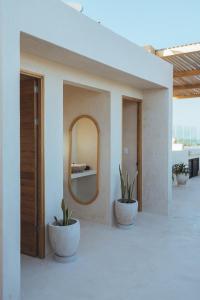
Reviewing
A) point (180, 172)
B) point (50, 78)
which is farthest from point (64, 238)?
point (180, 172)

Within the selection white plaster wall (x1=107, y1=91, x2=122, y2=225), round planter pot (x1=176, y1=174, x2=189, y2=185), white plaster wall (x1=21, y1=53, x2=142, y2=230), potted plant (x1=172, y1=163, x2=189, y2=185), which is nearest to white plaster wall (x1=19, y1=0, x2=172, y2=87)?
white plaster wall (x1=21, y1=53, x2=142, y2=230)

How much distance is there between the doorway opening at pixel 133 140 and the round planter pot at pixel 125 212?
1.13 m

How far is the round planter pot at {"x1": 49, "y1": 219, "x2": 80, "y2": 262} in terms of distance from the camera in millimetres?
3631

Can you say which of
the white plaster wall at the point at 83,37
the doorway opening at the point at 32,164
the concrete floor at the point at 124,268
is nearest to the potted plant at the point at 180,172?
the concrete floor at the point at 124,268

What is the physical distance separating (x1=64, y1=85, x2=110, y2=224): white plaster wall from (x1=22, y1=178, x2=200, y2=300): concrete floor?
32cm

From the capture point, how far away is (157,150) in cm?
602

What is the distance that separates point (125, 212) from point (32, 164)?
194 cm

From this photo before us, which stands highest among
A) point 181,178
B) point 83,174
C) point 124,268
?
point 83,174

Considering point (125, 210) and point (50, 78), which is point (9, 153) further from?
point (125, 210)

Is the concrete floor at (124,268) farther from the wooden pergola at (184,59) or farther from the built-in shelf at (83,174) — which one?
the wooden pergola at (184,59)

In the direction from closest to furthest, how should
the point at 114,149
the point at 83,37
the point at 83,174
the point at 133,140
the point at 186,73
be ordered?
the point at 83,37 → the point at 114,149 → the point at 83,174 → the point at 133,140 → the point at 186,73

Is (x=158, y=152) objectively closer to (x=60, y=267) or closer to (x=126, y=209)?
(x=126, y=209)

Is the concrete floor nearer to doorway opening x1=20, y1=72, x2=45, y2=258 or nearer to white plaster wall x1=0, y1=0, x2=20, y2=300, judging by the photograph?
doorway opening x1=20, y1=72, x2=45, y2=258

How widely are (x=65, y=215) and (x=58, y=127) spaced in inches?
44.9
